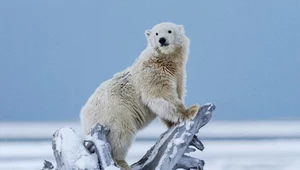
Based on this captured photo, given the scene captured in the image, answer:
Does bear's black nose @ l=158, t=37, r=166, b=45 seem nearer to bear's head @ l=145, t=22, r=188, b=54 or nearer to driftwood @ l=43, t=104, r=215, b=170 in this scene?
bear's head @ l=145, t=22, r=188, b=54

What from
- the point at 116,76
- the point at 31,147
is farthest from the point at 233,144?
the point at 116,76

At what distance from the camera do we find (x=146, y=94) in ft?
5.41

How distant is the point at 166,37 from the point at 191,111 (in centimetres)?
24

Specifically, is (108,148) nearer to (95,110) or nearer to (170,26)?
(95,110)

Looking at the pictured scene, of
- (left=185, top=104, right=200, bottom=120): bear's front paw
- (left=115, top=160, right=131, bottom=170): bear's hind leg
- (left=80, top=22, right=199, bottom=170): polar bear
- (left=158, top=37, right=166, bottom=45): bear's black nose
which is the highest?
(left=158, top=37, right=166, bottom=45): bear's black nose

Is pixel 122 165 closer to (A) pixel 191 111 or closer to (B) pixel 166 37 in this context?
(A) pixel 191 111

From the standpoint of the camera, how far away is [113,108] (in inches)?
63.9

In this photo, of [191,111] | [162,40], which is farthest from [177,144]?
[162,40]

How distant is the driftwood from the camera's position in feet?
4.97

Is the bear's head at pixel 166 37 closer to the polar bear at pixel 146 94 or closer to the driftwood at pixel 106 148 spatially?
the polar bear at pixel 146 94

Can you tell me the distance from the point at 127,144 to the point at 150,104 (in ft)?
0.45

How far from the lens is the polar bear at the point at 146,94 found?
1.61 meters

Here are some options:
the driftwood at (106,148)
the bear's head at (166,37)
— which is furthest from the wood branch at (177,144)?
the bear's head at (166,37)

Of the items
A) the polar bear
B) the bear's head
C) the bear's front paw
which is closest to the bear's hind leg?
the polar bear
